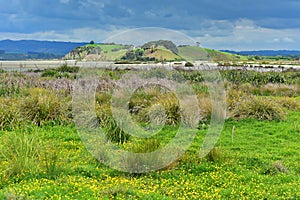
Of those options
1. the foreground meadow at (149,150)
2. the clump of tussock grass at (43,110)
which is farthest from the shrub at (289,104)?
the clump of tussock grass at (43,110)

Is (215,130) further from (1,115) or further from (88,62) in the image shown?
(88,62)

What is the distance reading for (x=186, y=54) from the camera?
12.1m

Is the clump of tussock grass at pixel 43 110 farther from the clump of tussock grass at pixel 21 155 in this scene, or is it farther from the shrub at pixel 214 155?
the shrub at pixel 214 155

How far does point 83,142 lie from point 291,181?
4921 mm

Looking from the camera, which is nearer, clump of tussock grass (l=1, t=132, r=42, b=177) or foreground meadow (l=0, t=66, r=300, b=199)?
foreground meadow (l=0, t=66, r=300, b=199)

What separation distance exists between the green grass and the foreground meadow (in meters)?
0.02

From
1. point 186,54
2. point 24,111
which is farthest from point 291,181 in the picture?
point 24,111

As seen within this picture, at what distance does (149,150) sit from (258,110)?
6639 millimetres

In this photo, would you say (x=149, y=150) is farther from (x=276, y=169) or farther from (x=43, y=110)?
(x=43, y=110)

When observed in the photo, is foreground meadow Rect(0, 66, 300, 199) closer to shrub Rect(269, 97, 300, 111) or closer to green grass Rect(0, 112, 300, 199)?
green grass Rect(0, 112, 300, 199)

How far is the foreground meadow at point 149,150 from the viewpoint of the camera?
6066 millimetres

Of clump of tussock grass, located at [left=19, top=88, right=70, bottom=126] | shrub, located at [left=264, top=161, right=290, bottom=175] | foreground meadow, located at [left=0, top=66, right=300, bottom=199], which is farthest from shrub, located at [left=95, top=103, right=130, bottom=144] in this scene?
shrub, located at [left=264, top=161, right=290, bottom=175]

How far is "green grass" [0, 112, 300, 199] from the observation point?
5.89 metres

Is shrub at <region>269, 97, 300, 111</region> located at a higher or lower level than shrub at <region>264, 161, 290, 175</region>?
higher
